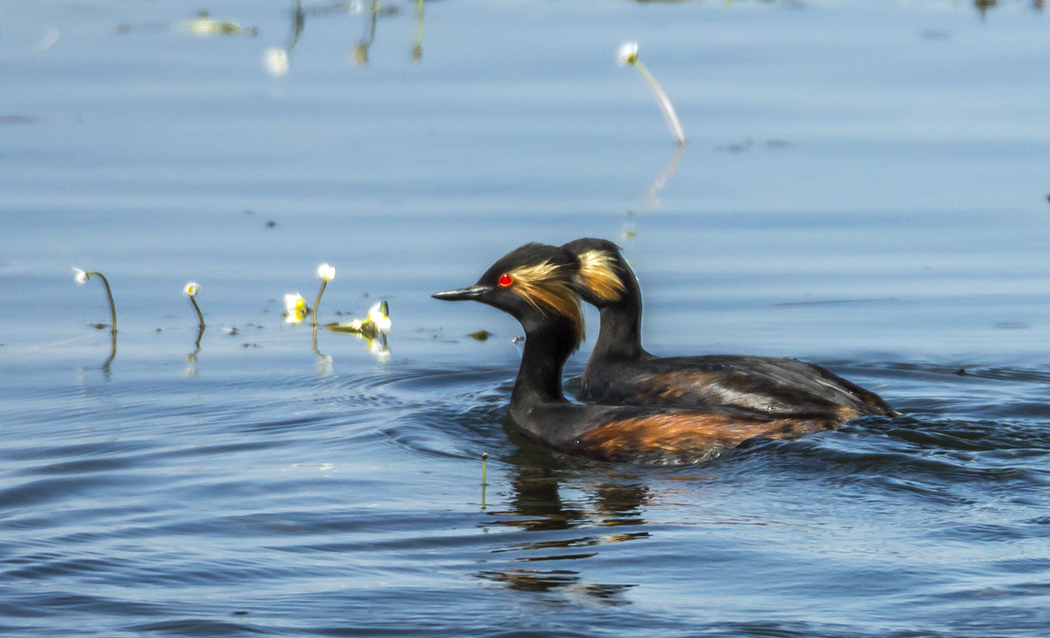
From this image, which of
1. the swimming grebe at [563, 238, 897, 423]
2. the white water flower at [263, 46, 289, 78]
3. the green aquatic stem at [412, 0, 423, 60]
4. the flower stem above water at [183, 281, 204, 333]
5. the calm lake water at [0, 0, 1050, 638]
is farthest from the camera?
the green aquatic stem at [412, 0, 423, 60]

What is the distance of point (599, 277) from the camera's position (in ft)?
30.3

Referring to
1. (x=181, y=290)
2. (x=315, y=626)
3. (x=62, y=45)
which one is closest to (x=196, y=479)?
(x=315, y=626)

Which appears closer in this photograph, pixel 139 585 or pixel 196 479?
pixel 139 585

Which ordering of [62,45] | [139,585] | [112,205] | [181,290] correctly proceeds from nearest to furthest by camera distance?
1. [139,585]
2. [181,290]
3. [112,205]
4. [62,45]

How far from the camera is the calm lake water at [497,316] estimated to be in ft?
19.3

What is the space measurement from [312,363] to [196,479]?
7.20ft

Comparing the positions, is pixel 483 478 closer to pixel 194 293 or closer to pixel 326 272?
pixel 326 272

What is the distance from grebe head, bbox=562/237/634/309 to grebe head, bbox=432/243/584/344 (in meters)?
0.43

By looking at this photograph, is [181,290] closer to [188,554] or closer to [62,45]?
[188,554]

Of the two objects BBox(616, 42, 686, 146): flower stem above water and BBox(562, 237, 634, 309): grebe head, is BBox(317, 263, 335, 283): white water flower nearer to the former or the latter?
BBox(562, 237, 634, 309): grebe head

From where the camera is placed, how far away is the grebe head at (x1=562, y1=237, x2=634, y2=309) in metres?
9.14

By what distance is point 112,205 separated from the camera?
11.8 meters

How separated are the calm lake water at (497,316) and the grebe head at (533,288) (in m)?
0.58

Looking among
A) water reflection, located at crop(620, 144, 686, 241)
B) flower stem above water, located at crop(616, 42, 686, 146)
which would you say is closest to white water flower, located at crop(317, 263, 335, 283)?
water reflection, located at crop(620, 144, 686, 241)
